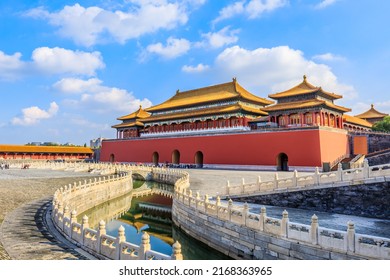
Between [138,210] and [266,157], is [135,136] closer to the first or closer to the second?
[266,157]

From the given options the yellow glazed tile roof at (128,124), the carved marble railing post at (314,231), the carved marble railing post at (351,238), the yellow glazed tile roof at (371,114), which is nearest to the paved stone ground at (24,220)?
the carved marble railing post at (314,231)

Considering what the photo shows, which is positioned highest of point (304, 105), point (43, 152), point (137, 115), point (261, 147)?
point (137, 115)

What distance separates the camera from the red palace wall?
26.3 m

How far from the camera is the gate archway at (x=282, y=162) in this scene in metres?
28.6

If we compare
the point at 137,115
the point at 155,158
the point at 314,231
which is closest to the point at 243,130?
the point at 155,158

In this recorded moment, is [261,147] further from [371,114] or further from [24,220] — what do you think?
[371,114]

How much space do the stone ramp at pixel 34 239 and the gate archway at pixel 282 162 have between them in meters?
20.4

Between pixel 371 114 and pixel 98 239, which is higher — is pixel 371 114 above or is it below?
above

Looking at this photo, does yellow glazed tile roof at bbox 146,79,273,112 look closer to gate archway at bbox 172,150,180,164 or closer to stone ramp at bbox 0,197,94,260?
gate archway at bbox 172,150,180,164

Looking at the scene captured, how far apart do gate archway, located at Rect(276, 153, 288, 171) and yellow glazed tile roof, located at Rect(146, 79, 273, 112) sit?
26.9 feet

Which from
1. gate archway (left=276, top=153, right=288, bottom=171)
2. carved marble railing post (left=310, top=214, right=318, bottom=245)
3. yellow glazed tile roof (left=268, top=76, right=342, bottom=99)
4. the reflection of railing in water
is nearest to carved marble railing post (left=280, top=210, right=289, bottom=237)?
carved marble railing post (left=310, top=214, right=318, bottom=245)

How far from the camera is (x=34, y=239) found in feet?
31.1

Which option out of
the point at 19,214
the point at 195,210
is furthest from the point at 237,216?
the point at 19,214

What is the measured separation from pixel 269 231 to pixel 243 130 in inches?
866
